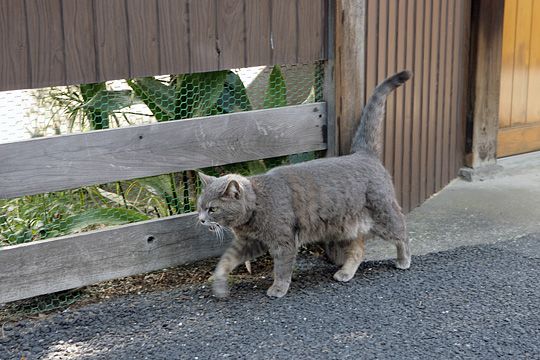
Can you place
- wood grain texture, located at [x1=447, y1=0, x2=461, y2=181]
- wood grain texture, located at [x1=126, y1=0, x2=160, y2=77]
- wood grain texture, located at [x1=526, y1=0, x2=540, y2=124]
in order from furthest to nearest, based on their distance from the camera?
wood grain texture, located at [x1=526, y1=0, x2=540, y2=124] → wood grain texture, located at [x1=447, y1=0, x2=461, y2=181] → wood grain texture, located at [x1=126, y1=0, x2=160, y2=77]

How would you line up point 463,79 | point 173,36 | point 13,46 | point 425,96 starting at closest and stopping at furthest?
point 13,46
point 173,36
point 425,96
point 463,79

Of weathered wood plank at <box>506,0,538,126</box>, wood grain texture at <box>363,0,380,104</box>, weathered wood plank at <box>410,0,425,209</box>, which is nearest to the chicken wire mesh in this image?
wood grain texture at <box>363,0,380,104</box>

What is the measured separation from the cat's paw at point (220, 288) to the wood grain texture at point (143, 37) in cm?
123

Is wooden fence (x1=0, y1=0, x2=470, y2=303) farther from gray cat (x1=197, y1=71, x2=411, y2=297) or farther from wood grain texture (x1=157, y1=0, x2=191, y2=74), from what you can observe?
gray cat (x1=197, y1=71, x2=411, y2=297)

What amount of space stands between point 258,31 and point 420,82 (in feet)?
4.93

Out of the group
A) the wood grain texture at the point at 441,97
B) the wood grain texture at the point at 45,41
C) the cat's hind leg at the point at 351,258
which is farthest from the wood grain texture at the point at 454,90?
the wood grain texture at the point at 45,41

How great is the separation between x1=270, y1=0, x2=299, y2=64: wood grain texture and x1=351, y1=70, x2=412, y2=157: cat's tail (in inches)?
23.4

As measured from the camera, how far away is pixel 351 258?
4750 millimetres

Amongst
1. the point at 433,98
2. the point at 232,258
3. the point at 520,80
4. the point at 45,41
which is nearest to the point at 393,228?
the point at 232,258

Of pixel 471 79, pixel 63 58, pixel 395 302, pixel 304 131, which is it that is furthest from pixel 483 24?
pixel 63 58

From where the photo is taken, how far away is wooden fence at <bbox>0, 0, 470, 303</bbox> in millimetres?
3902

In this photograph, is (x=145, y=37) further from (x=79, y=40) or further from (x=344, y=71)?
(x=344, y=71)

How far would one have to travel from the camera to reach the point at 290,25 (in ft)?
15.4

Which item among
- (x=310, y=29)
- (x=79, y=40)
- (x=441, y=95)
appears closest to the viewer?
(x=79, y=40)
